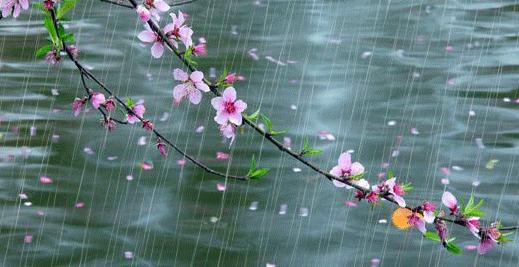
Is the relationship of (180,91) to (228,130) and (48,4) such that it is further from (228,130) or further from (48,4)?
(48,4)

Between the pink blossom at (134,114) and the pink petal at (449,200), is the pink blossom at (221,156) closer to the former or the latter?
the pink blossom at (134,114)

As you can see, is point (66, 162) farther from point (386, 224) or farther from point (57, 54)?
point (57, 54)

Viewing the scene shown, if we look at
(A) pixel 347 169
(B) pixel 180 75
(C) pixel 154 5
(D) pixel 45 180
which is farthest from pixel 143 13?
(D) pixel 45 180

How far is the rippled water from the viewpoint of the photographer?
236 inches

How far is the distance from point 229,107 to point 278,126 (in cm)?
528

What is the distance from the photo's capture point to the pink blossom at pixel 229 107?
274 cm

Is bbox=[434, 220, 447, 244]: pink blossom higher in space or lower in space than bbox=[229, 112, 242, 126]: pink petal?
lower

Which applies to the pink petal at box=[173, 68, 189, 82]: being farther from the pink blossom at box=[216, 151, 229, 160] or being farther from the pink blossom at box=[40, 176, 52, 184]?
the pink blossom at box=[216, 151, 229, 160]

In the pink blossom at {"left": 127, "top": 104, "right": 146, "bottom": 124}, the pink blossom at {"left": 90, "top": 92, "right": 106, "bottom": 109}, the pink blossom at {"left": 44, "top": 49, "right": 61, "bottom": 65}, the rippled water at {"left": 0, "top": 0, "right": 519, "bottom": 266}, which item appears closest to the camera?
the pink blossom at {"left": 44, "top": 49, "right": 61, "bottom": 65}

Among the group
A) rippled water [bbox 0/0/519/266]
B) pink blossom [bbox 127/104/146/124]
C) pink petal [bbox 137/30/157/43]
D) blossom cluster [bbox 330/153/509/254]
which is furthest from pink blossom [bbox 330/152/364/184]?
rippled water [bbox 0/0/519/266]

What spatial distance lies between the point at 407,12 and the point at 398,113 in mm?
3428

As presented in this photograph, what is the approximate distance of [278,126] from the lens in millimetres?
8023

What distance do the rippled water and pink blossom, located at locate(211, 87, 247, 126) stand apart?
3077 mm

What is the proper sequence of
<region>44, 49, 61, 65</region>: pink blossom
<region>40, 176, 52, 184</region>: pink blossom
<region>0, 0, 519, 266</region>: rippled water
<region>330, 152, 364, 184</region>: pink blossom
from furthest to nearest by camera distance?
<region>40, 176, 52, 184</region>: pink blossom → <region>0, 0, 519, 266</region>: rippled water → <region>44, 49, 61, 65</region>: pink blossom → <region>330, 152, 364, 184</region>: pink blossom
